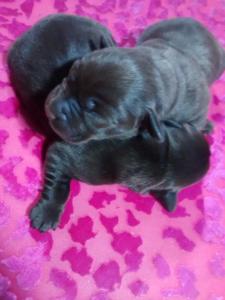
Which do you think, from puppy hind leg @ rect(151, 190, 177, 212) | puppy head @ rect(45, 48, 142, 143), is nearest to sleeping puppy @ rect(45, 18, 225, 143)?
puppy head @ rect(45, 48, 142, 143)

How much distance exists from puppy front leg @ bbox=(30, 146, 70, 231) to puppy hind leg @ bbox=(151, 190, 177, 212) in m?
0.35

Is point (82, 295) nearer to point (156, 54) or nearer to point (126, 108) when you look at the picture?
point (126, 108)

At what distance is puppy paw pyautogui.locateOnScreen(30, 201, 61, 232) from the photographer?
64.6 inches

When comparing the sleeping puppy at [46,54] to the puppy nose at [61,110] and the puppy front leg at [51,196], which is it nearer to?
the puppy front leg at [51,196]

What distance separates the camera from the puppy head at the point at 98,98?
134 cm

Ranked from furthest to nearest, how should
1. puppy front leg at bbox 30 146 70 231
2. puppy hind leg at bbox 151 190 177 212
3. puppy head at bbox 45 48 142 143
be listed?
puppy hind leg at bbox 151 190 177 212, puppy front leg at bbox 30 146 70 231, puppy head at bbox 45 48 142 143

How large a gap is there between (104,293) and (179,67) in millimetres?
842

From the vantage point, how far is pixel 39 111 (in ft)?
5.61

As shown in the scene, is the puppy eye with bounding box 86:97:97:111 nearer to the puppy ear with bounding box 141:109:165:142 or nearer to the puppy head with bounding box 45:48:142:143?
the puppy head with bounding box 45:48:142:143

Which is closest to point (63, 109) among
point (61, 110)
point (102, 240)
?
point (61, 110)

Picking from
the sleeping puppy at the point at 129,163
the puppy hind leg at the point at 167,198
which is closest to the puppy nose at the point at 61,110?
the sleeping puppy at the point at 129,163

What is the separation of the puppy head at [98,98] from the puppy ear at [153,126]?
3 cm

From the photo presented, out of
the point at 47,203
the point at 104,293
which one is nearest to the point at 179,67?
the point at 47,203

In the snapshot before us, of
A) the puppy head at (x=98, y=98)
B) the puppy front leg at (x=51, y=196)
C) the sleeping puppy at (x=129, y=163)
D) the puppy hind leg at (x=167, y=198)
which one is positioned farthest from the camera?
the puppy hind leg at (x=167, y=198)
